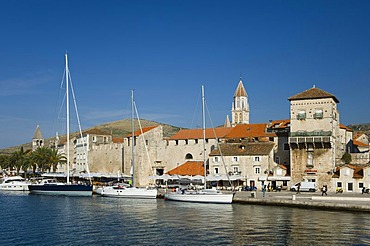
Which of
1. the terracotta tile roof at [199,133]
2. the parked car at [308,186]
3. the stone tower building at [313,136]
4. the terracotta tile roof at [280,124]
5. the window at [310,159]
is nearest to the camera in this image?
the parked car at [308,186]

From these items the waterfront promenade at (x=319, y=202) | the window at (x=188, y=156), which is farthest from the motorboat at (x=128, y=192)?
the window at (x=188, y=156)

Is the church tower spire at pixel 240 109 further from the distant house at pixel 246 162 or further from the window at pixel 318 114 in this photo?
the window at pixel 318 114

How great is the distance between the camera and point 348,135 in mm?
66625

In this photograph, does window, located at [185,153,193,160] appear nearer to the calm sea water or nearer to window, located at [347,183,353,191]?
the calm sea water

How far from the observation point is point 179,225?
3256 centimetres

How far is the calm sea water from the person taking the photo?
89.5 feet

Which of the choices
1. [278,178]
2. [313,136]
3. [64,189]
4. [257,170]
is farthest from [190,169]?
[313,136]

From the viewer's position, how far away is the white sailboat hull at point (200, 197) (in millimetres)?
46684

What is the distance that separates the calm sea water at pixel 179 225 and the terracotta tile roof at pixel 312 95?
56.0 ft

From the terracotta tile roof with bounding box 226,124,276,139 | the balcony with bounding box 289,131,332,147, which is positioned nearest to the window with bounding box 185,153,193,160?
the terracotta tile roof with bounding box 226,124,276,139

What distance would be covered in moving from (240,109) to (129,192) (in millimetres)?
66280

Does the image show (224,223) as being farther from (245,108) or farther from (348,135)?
(245,108)

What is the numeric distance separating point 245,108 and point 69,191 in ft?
220

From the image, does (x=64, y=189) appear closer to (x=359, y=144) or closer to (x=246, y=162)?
(x=246, y=162)
